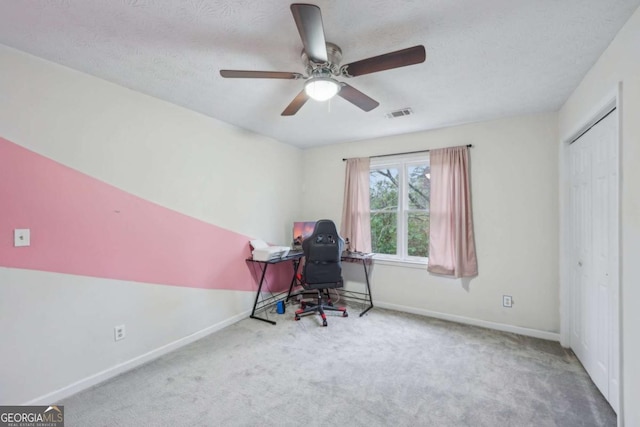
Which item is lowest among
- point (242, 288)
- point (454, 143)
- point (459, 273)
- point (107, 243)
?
point (242, 288)

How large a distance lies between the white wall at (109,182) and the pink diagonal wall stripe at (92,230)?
70 mm

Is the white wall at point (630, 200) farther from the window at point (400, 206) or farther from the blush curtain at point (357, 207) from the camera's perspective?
the blush curtain at point (357, 207)

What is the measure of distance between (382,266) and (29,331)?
3505mm

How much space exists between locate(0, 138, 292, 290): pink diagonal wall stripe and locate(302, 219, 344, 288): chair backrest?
108cm

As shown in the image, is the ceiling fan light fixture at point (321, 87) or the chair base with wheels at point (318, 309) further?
the chair base with wheels at point (318, 309)

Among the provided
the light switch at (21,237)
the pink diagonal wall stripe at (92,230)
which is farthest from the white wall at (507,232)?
the light switch at (21,237)

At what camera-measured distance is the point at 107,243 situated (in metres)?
2.25

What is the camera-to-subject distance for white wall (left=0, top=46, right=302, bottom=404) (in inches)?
71.4

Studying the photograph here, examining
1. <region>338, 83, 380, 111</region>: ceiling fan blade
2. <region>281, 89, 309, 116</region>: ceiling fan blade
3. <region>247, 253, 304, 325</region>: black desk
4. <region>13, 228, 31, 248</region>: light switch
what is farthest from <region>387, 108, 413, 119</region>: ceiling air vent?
<region>13, 228, 31, 248</region>: light switch

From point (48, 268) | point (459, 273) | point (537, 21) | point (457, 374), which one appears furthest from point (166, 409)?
point (537, 21)

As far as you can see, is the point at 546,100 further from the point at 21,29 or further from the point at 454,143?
the point at 21,29

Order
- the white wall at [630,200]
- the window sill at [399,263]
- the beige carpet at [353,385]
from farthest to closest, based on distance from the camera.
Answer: the window sill at [399,263] < the beige carpet at [353,385] < the white wall at [630,200]

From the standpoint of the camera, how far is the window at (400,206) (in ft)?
12.1

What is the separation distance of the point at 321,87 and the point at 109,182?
6.29 feet
